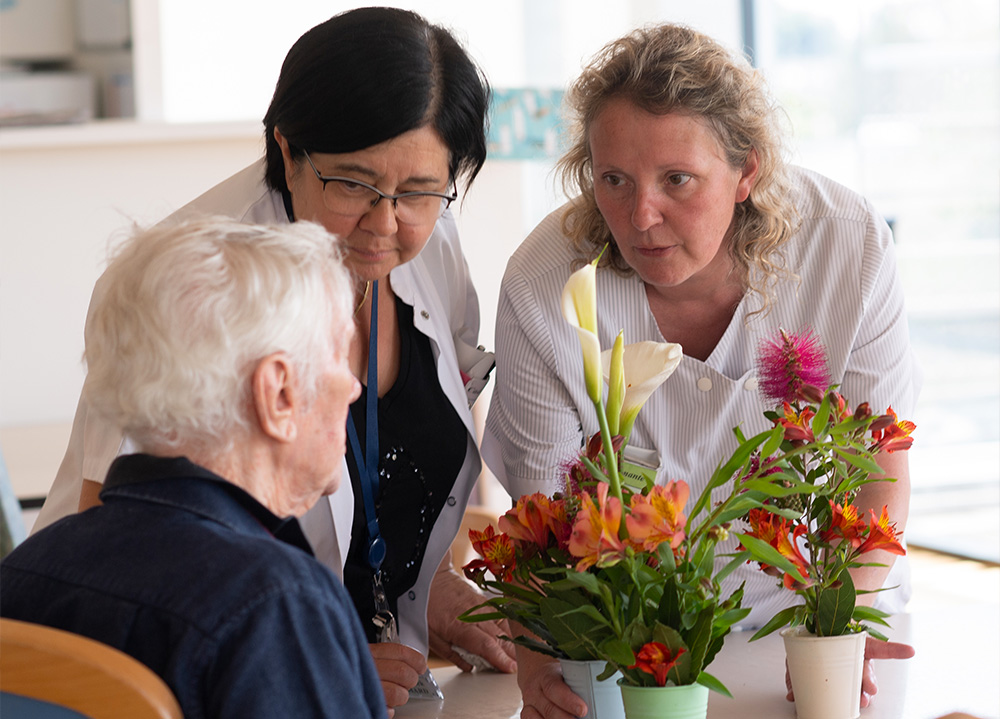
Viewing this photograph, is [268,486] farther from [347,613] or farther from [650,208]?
[650,208]

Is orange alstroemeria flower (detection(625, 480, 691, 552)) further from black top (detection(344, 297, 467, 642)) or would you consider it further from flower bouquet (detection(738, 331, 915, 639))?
black top (detection(344, 297, 467, 642))

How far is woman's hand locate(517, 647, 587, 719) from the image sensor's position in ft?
3.68

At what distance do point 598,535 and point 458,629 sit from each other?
0.68 metres

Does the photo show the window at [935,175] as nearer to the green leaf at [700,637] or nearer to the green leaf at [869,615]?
the green leaf at [869,615]

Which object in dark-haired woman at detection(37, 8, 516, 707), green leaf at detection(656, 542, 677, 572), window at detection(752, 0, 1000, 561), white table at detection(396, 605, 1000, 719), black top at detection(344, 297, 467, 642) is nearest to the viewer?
green leaf at detection(656, 542, 677, 572)

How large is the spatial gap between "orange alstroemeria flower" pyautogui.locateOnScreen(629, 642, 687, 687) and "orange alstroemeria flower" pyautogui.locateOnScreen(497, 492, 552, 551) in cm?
14

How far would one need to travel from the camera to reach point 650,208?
143 cm

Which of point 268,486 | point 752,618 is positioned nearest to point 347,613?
point 268,486

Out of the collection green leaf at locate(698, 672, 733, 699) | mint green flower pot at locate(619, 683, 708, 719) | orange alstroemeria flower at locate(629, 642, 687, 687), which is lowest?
mint green flower pot at locate(619, 683, 708, 719)

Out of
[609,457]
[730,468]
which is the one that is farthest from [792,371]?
[609,457]

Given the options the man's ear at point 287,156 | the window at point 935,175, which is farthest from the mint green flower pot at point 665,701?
the window at point 935,175

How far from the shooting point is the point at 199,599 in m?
0.79

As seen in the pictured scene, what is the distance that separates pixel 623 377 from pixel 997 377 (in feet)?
11.7

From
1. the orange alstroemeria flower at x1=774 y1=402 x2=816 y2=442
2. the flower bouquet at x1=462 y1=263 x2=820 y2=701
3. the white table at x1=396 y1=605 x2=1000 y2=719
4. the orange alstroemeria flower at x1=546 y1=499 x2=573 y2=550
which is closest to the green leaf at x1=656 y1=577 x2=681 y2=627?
the flower bouquet at x1=462 y1=263 x2=820 y2=701
